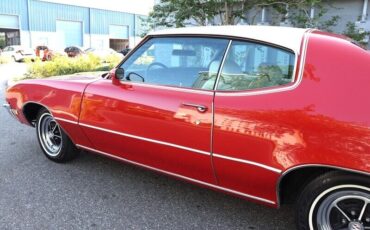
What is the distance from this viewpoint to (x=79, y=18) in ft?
135

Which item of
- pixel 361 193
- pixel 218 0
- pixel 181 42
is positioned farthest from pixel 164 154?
pixel 218 0

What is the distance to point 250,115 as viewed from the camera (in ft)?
8.07

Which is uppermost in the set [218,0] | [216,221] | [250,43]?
[218,0]

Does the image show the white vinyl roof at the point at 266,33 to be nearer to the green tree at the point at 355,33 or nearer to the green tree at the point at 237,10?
the green tree at the point at 237,10

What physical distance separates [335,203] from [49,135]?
3.20 meters

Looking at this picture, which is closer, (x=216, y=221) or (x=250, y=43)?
(x=250, y=43)

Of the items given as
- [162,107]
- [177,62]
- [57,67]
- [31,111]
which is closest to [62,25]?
[57,67]

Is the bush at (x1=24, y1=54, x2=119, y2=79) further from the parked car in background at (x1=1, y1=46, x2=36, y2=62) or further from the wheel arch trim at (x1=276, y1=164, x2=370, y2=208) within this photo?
the parked car in background at (x1=1, y1=46, x2=36, y2=62)

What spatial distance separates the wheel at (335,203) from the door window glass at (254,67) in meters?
0.71

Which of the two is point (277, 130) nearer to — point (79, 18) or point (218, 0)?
point (218, 0)

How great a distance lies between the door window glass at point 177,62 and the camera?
2.84 meters

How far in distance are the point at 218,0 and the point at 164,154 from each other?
5.98m

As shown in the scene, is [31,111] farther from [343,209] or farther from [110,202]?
[343,209]

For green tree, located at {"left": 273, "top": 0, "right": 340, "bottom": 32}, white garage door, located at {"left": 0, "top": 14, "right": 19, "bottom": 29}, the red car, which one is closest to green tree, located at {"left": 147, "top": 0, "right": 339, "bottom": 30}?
green tree, located at {"left": 273, "top": 0, "right": 340, "bottom": 32}
